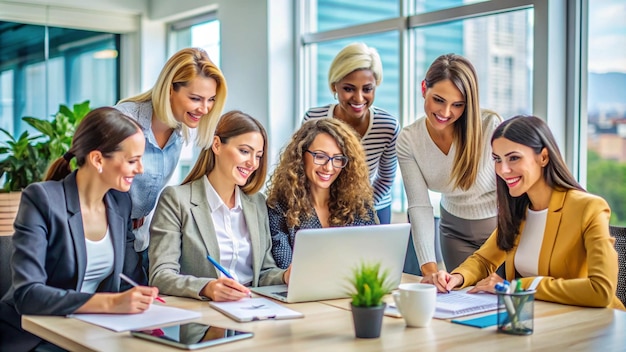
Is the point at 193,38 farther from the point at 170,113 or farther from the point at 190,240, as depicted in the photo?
the point at 190,240

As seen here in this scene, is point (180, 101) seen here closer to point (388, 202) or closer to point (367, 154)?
point (367, 154)

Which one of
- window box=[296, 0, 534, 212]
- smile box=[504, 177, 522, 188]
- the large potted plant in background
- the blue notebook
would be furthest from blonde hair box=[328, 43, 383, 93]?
the large potted plant in background

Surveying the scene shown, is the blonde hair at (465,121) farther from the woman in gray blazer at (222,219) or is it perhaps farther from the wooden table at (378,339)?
the wooden table at (378,339)

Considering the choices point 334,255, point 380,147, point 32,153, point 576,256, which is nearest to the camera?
point 334,255

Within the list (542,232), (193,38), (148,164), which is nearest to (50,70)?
(193,38)

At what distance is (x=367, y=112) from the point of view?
10.7 ft

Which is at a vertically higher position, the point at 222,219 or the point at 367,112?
the point at 367,112

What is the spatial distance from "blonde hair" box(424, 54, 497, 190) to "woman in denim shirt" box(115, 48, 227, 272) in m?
0.80

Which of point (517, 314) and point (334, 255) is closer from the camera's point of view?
point (517, 314)

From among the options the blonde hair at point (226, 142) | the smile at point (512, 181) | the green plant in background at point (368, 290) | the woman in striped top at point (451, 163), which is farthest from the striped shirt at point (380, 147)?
the green plant in background at point (368, 290)

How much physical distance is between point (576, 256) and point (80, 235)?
141cm

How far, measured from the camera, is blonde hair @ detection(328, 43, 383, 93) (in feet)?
10.2

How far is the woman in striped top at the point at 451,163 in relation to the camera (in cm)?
262

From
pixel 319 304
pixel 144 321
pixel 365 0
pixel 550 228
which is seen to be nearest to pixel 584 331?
pixel 550 228
